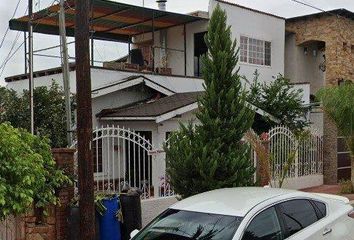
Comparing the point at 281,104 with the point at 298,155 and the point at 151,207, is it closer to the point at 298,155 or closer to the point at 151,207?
the point at 298,155

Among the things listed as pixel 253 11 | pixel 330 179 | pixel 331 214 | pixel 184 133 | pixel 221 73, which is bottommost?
pixel 330 179

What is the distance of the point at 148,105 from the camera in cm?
1524

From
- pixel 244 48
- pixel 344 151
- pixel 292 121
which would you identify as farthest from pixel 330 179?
pixel 244 48

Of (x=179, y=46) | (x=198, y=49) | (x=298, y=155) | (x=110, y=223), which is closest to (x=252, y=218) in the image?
(x=110, y=223)

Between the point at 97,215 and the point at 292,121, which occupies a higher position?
the point at 292,121

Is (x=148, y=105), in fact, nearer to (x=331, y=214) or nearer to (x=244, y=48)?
(x=244, y=48)

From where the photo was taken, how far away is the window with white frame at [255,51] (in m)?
20.1

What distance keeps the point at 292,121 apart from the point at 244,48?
14.3ft

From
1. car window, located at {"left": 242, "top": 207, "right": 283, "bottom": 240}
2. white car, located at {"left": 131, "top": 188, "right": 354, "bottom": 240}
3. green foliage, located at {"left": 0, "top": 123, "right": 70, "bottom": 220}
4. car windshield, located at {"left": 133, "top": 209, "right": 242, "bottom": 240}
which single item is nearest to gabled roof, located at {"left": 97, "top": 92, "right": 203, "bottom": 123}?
white car, located at {"left": 131, "top": 188, "right": 354, "bottom": 240}

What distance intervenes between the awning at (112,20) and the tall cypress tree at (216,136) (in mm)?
6674

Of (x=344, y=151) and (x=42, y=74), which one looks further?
(x=344, y=151)

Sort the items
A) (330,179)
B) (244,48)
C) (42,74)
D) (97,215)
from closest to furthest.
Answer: (97,215) → (42,74) → (330,179) → (244,48)

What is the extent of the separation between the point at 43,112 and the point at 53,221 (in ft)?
19.1

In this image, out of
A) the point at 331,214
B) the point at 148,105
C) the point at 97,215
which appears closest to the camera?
the point at 331,214
